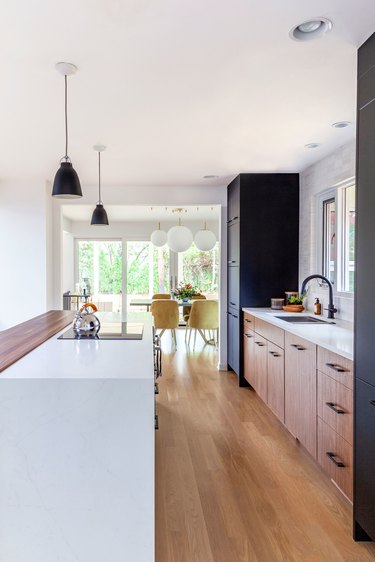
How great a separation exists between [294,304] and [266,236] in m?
0.84

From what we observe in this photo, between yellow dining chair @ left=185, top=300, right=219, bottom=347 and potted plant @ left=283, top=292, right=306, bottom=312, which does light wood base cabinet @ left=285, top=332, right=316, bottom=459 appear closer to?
potted plant @ left=283, top=292, right=306, bottom=312

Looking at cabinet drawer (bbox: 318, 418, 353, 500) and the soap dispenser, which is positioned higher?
the soap dispenser

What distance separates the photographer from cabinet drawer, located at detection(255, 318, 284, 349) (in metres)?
3.22

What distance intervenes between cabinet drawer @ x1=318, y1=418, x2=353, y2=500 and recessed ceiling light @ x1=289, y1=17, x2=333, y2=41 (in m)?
2.05

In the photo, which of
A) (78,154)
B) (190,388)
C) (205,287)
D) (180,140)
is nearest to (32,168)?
(78,154)

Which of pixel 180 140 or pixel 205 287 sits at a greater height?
pixel 180 140

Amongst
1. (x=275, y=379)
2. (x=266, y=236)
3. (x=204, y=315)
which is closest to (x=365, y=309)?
(x=275, y=379)

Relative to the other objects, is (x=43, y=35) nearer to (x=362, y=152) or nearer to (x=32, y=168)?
(x=362, y=152)

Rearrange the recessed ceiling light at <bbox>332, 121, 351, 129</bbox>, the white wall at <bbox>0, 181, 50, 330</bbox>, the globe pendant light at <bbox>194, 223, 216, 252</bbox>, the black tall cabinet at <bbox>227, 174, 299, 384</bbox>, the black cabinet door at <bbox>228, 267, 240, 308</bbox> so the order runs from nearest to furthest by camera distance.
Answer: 1. the recessed ceiling light at <bbox>332, 121, 351, 129</bbox>
2. the black tall cabinet at <bbox>227, 174, 299, 384</bbox>
3. the black cabinet door at <bbox>228, 267, 240, 308</bbox>
4. the white wall at <bbox>0, 181, 50, 330</bbox>
5. the globe pendant light at <bbox>194, 223, 216, 252</bbox>

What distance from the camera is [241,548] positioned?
1.88m

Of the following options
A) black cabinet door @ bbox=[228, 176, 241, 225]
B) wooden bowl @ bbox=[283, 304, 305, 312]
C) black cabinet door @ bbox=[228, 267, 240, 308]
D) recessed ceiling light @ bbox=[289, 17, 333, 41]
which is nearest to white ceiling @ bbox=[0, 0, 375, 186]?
recessed ceiling light @ bbox=[289, 17, 333, 41]

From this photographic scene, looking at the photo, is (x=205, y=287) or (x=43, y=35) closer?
(x=43, y=35)

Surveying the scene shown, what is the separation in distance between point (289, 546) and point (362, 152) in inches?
75.5

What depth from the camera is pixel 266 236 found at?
4500mm
